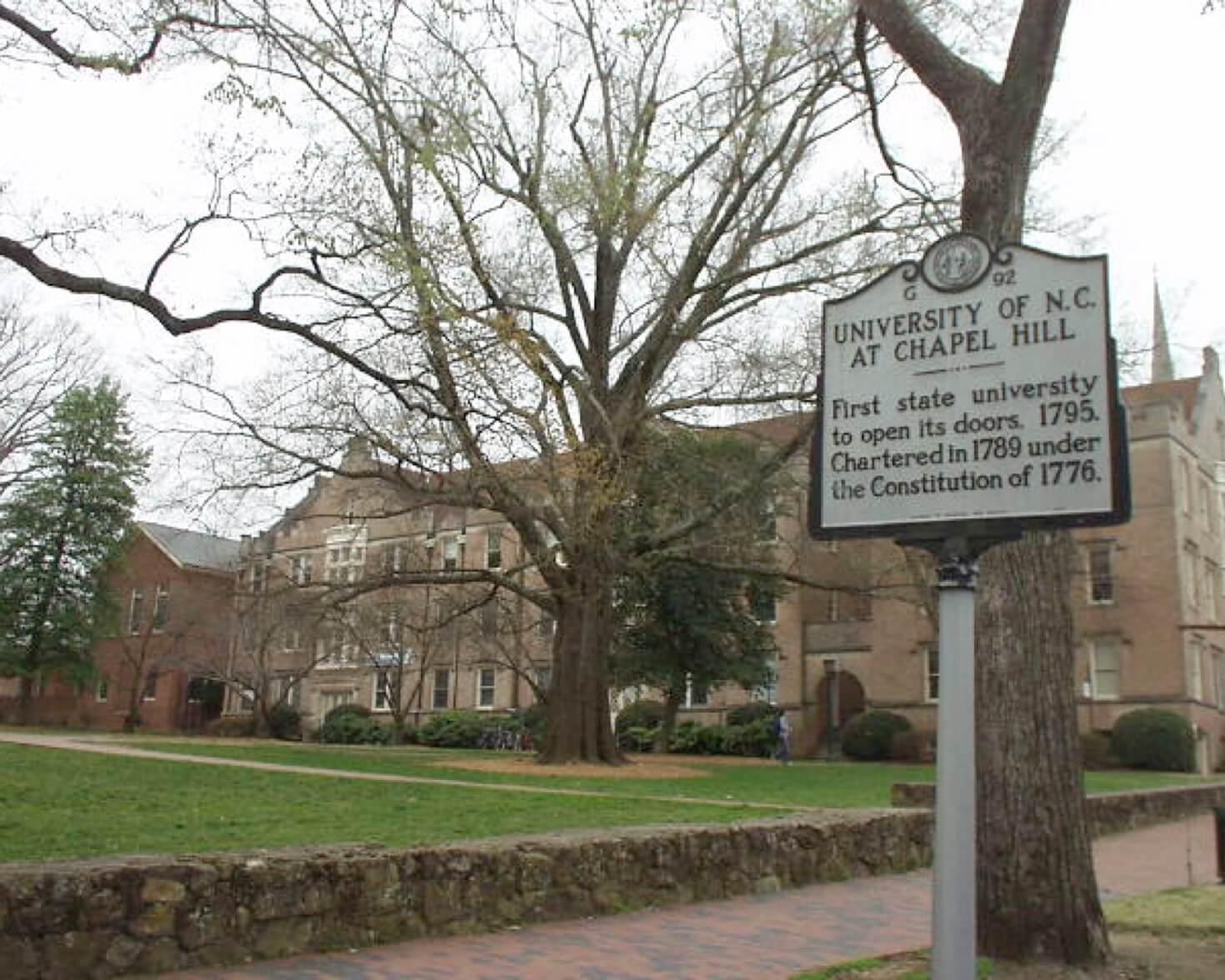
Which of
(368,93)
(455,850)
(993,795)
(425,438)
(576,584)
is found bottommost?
(455,850)

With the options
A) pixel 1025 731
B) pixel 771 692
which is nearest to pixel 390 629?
pixel 771 692

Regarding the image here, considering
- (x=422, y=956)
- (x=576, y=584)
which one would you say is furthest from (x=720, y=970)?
(x=576, y=584)

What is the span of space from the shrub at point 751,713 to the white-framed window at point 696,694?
1.27 metres

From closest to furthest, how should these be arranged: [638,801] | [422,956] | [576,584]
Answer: [422,956]
[638,801]
[576,584]

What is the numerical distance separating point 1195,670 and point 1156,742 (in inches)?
204

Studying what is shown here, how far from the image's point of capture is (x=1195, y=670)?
39406mm

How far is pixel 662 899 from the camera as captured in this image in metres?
9.78

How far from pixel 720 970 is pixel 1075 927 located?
2.02 metres

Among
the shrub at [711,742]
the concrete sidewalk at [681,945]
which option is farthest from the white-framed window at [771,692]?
the concrete sidewalk at [681,945]

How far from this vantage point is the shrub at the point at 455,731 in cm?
4850

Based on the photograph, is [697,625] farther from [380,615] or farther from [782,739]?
[380,615]

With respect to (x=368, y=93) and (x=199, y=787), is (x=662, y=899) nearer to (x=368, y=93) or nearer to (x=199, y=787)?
(x=199, y=787)

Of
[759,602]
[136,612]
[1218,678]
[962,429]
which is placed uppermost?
[136,612]

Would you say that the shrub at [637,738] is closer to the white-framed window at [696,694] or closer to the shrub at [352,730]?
the white-framed window at [696,694]
